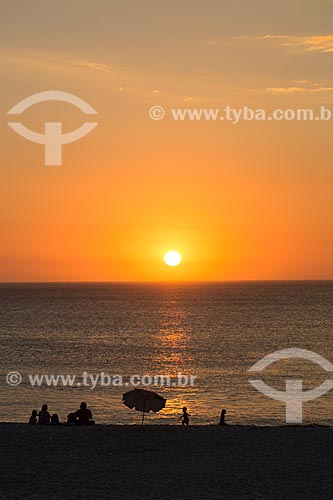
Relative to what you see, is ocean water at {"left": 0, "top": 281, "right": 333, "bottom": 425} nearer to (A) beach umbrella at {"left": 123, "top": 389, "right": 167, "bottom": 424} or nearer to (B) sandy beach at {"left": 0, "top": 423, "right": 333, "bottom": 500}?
(A) beach umbrella at {"left": 123, "top": 389, "right": 167, "bottom": 424}

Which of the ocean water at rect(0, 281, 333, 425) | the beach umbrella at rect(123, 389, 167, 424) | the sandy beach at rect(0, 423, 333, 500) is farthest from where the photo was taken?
the ocean water at rect(0, 281, 333, 425)

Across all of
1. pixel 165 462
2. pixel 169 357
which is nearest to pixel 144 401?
pixel 165 462

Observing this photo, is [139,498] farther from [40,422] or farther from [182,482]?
[40,422]

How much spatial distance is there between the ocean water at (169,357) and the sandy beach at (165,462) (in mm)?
13925

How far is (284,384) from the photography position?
5078cm

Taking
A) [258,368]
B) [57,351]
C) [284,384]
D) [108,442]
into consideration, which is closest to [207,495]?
[108,442]

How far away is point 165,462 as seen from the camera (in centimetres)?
1900

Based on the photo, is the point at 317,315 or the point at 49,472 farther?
the point at 317,315

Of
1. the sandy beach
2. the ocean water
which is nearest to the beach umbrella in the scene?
the sandy beach

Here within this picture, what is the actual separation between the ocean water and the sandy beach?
13.9m

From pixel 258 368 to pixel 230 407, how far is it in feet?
65.8

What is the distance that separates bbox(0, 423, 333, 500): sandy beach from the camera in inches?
640

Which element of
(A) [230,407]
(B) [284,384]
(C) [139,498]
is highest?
(B) [284,384]

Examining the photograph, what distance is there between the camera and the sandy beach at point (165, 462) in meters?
16.3
